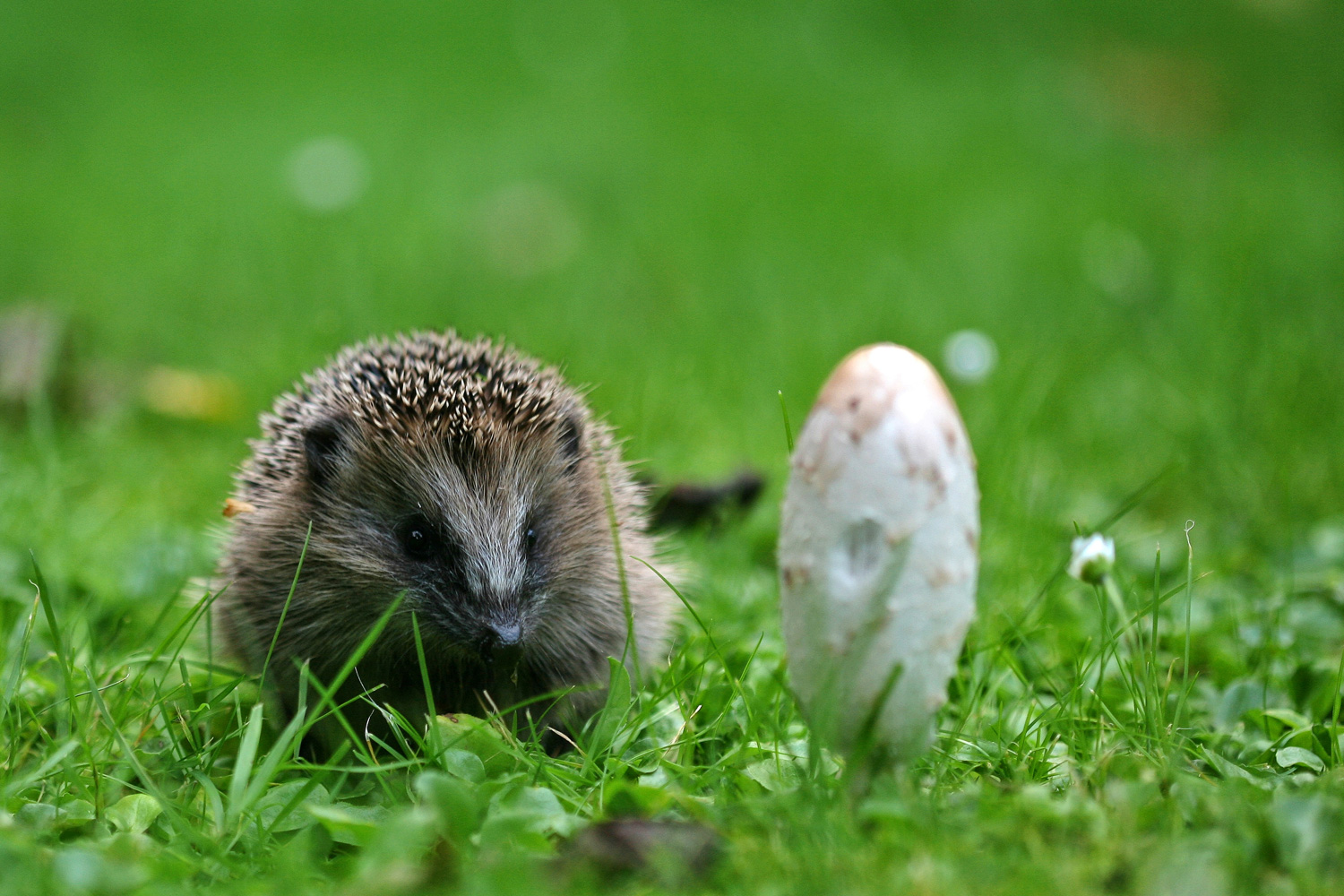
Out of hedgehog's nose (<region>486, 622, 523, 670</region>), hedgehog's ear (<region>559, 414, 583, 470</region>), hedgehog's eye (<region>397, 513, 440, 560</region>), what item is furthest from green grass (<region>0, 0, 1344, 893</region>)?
hedgehog's ear (<region>559, 414, 583, 470</region>)

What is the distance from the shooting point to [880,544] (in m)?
2.00

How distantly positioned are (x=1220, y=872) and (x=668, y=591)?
202cm

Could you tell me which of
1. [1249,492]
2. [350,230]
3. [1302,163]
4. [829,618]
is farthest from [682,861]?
[1302,163]

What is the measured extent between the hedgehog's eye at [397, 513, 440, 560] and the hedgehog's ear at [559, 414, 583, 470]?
0.49 metres

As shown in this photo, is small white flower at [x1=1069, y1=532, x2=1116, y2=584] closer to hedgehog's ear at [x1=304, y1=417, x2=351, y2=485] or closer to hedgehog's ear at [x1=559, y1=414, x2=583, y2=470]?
hedgehog's ear at [x1=559, y1=414, x2=583, y2=470]

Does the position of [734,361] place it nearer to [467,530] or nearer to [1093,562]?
[467,530]

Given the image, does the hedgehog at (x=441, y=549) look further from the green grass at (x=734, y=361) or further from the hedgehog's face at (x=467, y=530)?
the green grass at (x=734, y=361)

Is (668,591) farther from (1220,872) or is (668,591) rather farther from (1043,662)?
(1220,872)

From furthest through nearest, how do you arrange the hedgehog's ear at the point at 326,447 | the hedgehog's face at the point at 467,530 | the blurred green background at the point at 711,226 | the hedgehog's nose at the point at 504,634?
the blurred green background at the point at 711,226, the hedgehog's ear at the point at 326,447, the hedgehog's face at the point at 467,530, the hedgehog's nose at the point at 504,634

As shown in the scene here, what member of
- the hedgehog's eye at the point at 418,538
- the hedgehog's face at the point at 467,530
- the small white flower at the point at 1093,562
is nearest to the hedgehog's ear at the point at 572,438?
the hedgehog's face at the point at 467,530

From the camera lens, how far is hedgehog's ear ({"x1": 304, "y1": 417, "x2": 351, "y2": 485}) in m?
3.34

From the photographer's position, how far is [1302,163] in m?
12.5

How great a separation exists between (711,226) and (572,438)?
21.8ft

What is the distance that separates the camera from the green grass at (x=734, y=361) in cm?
221
